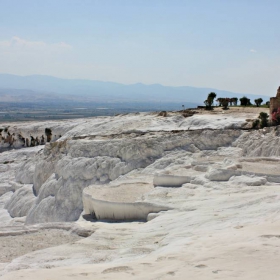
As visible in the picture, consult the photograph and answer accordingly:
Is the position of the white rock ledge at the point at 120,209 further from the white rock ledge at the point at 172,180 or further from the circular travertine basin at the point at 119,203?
the white rock ledge at the point at 172,180

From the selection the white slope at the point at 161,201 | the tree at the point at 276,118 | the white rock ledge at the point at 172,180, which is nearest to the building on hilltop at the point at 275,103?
the tree at the point at 276,118

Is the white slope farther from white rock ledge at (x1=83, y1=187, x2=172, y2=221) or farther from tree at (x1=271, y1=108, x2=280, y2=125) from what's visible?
tree at (x1=271, y1=108, x2=280, y2=125)

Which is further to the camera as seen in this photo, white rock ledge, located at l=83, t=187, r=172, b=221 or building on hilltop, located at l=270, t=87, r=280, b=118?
building on hilltop, located at l=270, t=87, r=280, b=118

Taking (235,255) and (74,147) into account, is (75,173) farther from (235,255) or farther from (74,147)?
(235,255)

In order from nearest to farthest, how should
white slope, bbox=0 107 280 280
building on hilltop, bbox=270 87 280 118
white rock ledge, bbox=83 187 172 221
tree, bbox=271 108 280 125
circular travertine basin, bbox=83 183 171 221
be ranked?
1. white slope, bbox=0 107 280 280
2. white rock ledge, bbox=83 187 172 221
3. circular travertine basin, bbox=83 183 171 221
4. tree, bbox=271 108 280 125
5. building on hilltop, bbox=270 87 280 118

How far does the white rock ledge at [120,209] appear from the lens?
1228 centimetres

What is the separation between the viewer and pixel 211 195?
12734 millimetres

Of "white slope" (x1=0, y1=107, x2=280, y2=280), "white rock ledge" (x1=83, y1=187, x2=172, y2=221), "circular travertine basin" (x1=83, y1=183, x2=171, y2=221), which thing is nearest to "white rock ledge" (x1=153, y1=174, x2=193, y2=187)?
"white slope" (x1=0, y1=107, x2=280, y2=280)

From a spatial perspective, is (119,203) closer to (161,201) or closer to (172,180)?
(161,201)

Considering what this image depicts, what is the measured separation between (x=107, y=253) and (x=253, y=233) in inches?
115

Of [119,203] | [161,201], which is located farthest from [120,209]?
[161,201]

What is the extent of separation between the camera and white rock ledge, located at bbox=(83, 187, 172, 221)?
12.3m

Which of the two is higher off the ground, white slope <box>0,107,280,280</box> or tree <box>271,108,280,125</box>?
Result: tree <box>271,108,280,125</box>

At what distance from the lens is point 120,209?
1284 centimetres
